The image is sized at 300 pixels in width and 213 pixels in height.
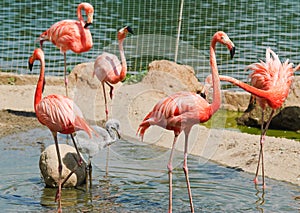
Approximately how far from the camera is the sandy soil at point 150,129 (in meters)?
7.63

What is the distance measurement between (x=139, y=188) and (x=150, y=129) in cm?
245

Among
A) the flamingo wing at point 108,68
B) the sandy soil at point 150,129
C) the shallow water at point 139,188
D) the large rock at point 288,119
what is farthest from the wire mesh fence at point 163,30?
the shallow water at point 139,188

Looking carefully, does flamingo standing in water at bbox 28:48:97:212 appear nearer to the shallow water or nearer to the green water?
the shallow water

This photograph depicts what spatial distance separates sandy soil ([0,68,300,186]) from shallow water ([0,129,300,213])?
0.31 metres

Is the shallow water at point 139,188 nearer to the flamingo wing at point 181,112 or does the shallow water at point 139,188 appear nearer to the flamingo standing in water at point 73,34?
the flamingo wing at point 181,112

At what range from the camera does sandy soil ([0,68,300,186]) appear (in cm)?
763

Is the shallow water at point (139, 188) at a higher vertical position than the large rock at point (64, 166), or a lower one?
lower

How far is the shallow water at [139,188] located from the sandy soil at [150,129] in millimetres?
307

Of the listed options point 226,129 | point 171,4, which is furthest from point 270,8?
point 226,129

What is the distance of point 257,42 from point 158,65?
14.0 ft

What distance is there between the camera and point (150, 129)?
9109mm

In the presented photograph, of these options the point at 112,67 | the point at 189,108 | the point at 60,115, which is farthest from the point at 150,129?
the point at 189,108

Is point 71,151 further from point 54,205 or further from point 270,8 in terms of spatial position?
point 270,8

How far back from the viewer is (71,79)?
10977 mm
